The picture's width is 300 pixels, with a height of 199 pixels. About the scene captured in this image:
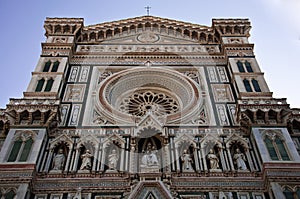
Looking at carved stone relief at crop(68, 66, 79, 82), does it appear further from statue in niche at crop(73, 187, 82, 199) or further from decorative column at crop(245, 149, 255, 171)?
decorative column at crop(245, 149, 255, 171)

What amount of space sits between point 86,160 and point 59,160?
2.54 feet

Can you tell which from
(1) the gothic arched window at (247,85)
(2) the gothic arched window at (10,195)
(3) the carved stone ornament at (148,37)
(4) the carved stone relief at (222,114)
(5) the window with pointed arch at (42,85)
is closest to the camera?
(2) the gothic arched window at (10,195)

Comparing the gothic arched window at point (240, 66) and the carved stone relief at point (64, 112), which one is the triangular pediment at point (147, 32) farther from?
the carved stone relief at point (64, 112)

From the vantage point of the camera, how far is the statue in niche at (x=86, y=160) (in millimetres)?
12715

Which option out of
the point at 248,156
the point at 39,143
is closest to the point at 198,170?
the point at 248,156

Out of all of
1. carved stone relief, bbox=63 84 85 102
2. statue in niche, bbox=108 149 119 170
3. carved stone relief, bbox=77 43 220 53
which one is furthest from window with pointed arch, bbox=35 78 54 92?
statue in niche, bbox=108 149 119 170

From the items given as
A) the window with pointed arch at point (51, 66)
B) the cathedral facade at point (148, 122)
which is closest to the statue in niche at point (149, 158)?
the cathedral facade at point (148, 122)

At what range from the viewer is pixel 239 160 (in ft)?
42.8

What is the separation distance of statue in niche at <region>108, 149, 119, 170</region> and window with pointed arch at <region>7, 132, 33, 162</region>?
2.25 meters

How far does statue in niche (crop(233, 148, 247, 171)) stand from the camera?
12773mm

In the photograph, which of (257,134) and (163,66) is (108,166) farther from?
(163,66)

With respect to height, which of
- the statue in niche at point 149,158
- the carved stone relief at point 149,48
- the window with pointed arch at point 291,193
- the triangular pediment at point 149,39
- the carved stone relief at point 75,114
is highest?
the triangular pediment at point 149,39

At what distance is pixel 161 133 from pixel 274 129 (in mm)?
3329

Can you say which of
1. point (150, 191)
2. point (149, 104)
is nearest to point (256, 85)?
point (149, 104)
